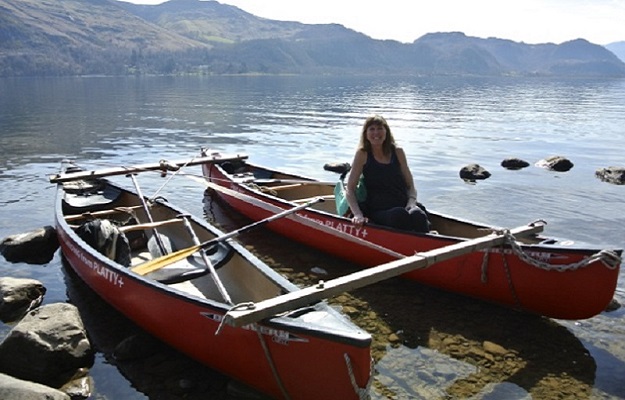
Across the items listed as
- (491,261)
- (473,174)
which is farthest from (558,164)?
(491,261)

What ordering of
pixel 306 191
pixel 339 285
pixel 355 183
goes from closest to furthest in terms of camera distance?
pixel 339 285 < pixel 355 183 < pixel 306 191

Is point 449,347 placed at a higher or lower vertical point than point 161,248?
lower

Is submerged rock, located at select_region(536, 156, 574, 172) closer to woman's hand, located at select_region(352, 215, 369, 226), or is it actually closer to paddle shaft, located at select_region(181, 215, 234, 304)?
woman's hand, located at select_region(352, 215, 369, 226)

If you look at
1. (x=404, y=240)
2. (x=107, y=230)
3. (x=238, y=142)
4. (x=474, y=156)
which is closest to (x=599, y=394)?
(x=404, y=240)

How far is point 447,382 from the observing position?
7.43 metres

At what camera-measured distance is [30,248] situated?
12.4 metres

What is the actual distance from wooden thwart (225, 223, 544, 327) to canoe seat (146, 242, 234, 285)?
7.73ft

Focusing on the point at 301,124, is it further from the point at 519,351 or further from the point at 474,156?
the point at 519,351

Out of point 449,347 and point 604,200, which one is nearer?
point 449,347

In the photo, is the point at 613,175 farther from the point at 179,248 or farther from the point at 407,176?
the point at 179,248

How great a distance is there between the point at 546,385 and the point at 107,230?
25.7 feet

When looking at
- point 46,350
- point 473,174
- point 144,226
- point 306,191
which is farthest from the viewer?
point 473,174

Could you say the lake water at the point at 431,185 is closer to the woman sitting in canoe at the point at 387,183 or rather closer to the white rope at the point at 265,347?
the woman sitting in canoe at the point at 387,183

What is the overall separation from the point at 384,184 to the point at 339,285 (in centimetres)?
413
